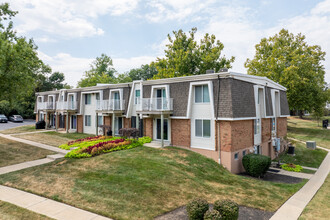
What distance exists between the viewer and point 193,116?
53.9ft

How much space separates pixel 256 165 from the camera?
14.0 m

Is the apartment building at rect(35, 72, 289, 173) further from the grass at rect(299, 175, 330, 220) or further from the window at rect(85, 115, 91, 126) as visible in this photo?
the grass at rect(299, 175, 330, 220)

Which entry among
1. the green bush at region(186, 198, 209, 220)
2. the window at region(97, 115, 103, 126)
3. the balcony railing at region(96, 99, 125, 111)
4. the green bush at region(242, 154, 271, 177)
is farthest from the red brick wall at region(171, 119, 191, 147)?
the window at region(97, 115, 103, 126)

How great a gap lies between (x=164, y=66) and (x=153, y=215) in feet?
114

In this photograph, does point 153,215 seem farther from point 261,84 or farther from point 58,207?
point 261,84

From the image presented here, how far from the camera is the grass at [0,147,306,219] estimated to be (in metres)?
7.83

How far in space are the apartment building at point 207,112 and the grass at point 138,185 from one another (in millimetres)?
2377

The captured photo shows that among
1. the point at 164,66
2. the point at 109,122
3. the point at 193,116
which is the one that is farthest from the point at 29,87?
the point at 164,66

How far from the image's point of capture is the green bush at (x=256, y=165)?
14.0 m

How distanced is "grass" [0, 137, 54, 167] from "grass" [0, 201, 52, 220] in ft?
22.6

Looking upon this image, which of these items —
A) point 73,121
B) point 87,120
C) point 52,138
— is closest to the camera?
point 52,138

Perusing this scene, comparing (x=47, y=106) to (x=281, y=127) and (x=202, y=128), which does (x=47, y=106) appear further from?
(x=281, y=127)

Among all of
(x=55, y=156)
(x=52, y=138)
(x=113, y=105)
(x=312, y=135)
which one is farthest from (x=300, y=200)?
(x=312, y=135)

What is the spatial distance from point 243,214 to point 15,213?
8096 mm
